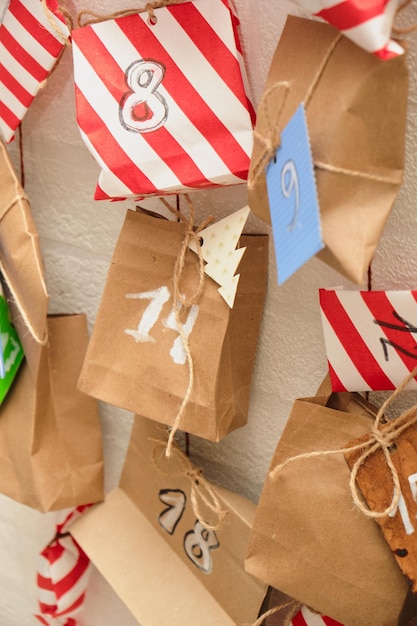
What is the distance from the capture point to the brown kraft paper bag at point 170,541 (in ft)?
2.50

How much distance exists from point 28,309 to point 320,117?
41 centimetres

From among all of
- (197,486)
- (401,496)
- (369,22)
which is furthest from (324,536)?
(369,22)

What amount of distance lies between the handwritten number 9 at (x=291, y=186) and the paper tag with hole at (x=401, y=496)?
217 millimetres

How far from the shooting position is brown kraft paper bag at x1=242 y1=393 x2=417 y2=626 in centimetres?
61

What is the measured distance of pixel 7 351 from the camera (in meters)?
0.82

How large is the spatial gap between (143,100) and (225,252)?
154 millimetres

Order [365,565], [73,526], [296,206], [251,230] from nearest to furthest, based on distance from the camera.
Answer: [296,206], [365,565], [251,230], [73,526]

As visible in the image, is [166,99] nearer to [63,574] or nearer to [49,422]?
[49,422]

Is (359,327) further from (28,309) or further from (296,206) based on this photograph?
(28,309)

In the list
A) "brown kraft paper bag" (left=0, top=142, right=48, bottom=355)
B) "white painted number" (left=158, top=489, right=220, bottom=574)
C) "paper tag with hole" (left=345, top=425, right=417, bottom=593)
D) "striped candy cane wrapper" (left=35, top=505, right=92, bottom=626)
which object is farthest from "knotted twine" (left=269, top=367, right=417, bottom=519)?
"striped candy cane wrapper" (left=35, top=505, right=92, bottom=626)

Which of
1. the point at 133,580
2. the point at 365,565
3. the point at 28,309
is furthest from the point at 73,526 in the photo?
the point at 365,565

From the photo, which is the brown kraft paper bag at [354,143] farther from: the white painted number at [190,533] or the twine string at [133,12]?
the white painted number at [190,533]

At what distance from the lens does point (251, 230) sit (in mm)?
730

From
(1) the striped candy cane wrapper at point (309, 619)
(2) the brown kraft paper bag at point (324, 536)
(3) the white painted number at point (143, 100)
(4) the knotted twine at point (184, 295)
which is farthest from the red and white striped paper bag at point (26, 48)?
(1) the striped candy cane wrapper at point (309, 619)
